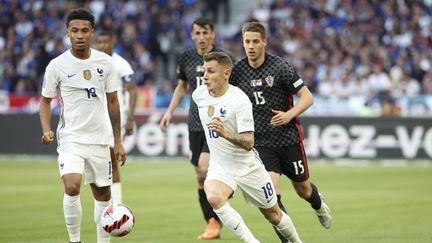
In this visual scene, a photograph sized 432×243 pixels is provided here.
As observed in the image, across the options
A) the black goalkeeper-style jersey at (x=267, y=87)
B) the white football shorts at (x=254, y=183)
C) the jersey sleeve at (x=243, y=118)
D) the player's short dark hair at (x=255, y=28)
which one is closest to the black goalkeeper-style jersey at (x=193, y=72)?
the black goalkeeper-style jersey at (x=267, y=87)

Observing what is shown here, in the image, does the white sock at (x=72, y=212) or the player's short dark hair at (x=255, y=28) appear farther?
the player's short dark hair at (x=255, y=28)

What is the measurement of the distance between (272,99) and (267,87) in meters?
A: 0.15

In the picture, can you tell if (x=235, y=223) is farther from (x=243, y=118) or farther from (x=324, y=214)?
(x=324, y=214)

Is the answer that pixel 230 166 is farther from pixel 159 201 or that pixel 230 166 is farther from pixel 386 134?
pixel 386 134

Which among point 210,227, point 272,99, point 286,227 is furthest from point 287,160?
point 210,227

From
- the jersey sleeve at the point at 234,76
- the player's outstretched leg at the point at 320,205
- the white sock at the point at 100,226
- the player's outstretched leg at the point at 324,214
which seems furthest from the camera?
the player's outstretched leg at the point at 324,214

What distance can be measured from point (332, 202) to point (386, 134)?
331 inches

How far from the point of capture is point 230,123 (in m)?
9.23

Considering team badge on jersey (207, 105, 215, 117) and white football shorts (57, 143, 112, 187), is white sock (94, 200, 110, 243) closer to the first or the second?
white football shorts (57, 143, 112, 187)

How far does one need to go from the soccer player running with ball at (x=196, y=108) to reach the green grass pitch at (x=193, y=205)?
1.10ft

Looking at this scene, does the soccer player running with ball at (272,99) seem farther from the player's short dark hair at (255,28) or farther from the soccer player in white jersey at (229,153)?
the soccer player in white jersey at (229,153)

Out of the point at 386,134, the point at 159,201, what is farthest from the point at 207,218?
the point at 386,134

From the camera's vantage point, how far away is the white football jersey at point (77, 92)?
964 centimetres

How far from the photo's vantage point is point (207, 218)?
38.8 feet
